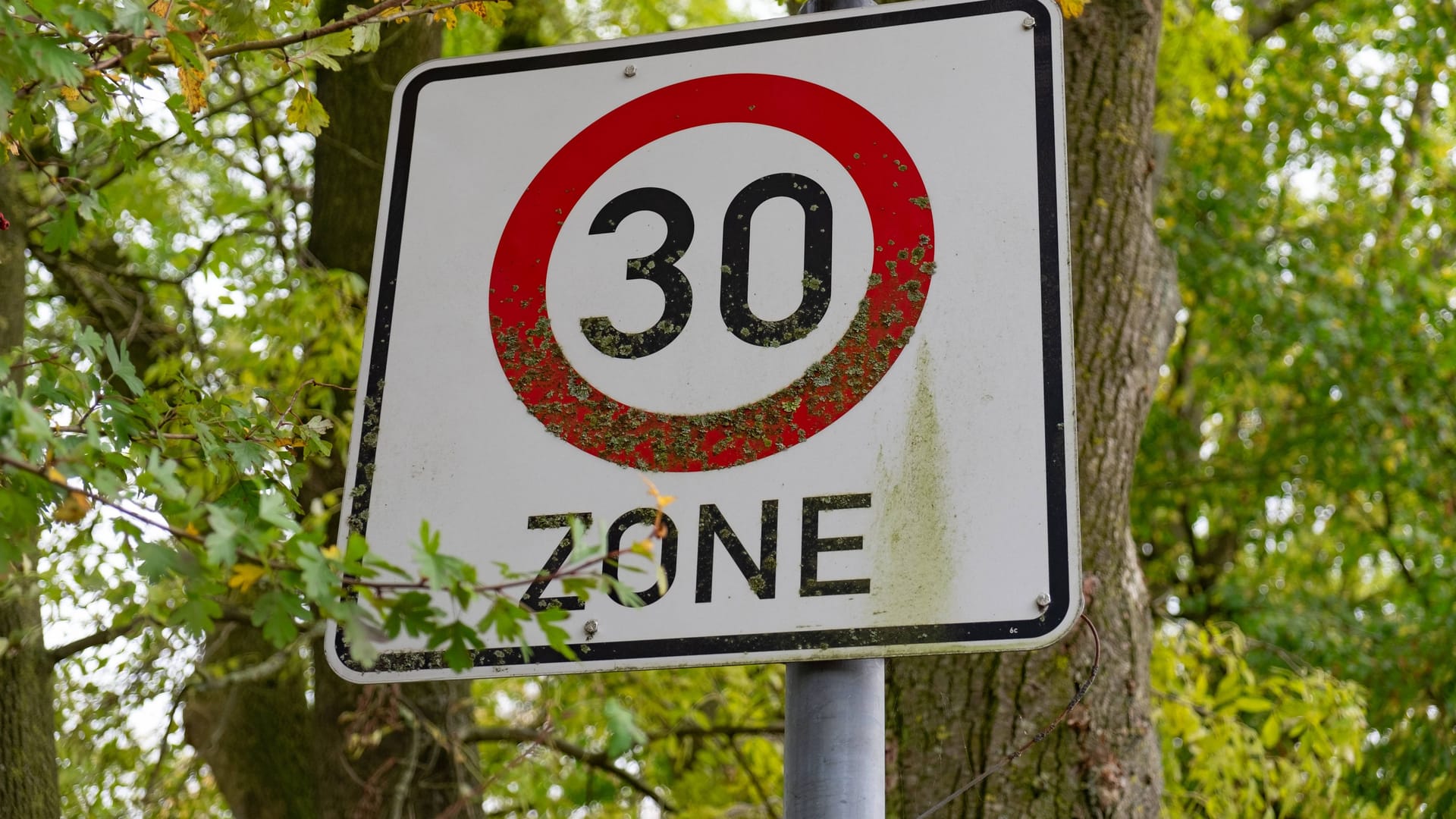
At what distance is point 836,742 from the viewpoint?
141 centimetres

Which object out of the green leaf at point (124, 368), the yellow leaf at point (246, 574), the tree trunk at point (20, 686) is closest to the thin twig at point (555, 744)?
the tree trunk at point (20, 686)

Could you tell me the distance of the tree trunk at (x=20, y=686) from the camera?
3.09 meters

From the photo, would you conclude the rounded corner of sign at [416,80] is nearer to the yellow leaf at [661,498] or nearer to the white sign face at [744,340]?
the white sign face at [744,340]

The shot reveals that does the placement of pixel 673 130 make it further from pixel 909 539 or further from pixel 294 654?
pixel 294 654

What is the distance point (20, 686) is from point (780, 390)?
2573 millimetres

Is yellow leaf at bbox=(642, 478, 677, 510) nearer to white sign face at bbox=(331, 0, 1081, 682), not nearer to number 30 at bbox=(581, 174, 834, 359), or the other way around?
white sign face at bbox=(331, 0, 1081, 682)

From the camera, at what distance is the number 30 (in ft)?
5.17

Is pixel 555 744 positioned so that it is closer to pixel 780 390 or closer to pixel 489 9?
pixel 489 9

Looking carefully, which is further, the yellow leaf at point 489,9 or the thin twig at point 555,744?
the thin twig at point 555,744

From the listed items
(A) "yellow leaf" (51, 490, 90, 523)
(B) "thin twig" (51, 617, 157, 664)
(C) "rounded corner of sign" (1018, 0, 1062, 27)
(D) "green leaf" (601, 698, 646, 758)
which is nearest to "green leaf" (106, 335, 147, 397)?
(A) "yellow leaf" (51, 490, 90, 523)

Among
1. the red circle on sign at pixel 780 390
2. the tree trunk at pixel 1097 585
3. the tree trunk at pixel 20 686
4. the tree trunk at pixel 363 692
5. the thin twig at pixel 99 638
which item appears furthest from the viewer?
the tree trunk at pixel 363 692

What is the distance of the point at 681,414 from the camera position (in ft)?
5.08

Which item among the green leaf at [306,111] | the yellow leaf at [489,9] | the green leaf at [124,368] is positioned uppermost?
the yellow leaf at [489,9]

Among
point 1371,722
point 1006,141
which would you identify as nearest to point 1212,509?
point 1371,722
